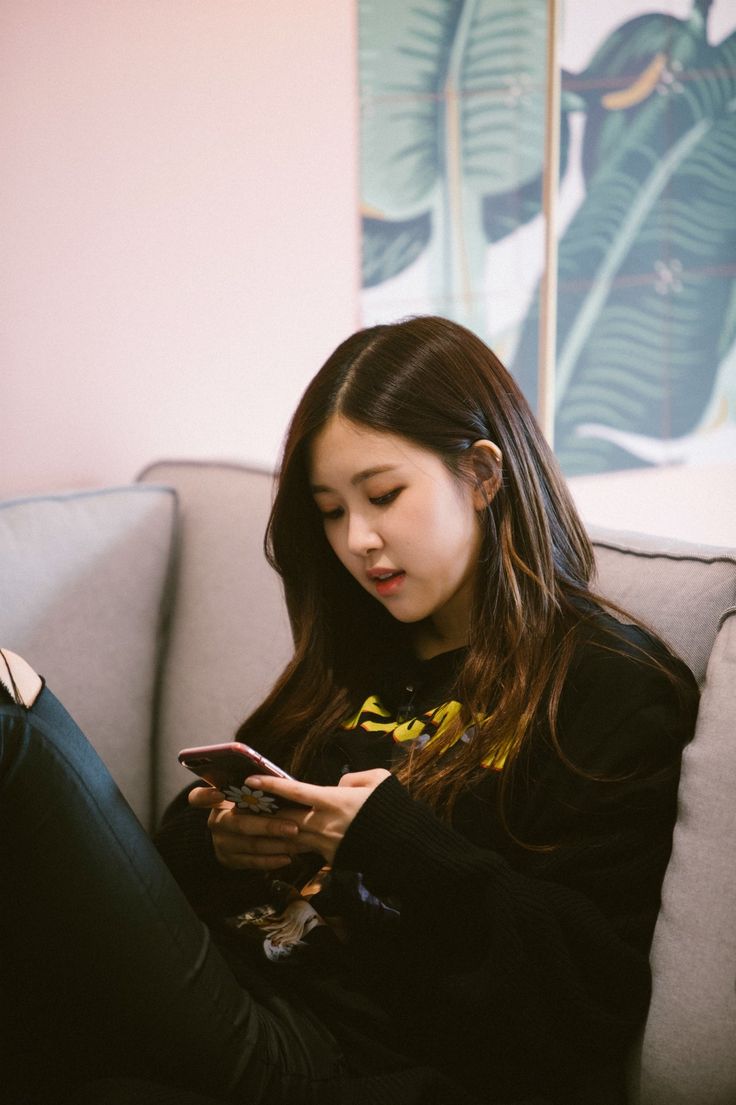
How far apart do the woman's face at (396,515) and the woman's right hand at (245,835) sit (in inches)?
11.0

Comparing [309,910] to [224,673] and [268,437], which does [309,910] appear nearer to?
[224,673]

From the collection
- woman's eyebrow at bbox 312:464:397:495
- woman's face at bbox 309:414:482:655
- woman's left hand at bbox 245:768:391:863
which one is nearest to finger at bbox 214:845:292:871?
woman's left hand at bbox 245:768:391:863

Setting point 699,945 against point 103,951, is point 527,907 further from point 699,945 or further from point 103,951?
point 103,951

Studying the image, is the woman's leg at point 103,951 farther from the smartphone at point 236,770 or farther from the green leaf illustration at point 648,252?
the green leaf illustration at point 648,252

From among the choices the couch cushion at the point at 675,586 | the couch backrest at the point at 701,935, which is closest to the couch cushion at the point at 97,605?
the couch cushion at the point at 675,586

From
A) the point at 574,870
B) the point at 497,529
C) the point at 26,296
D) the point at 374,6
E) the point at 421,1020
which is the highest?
the point at 374,6

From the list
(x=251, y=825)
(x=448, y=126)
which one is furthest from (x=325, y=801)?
(x=448, y=126)

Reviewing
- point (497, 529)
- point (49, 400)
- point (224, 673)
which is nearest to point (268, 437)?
point (49, 400)

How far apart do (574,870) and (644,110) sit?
1694mm

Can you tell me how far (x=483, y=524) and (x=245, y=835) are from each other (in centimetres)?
44

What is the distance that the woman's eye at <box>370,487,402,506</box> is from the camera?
1.15 meters

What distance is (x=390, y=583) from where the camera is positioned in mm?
1191

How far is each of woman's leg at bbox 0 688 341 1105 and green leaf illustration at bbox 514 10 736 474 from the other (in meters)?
1.46

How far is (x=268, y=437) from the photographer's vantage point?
202cm
